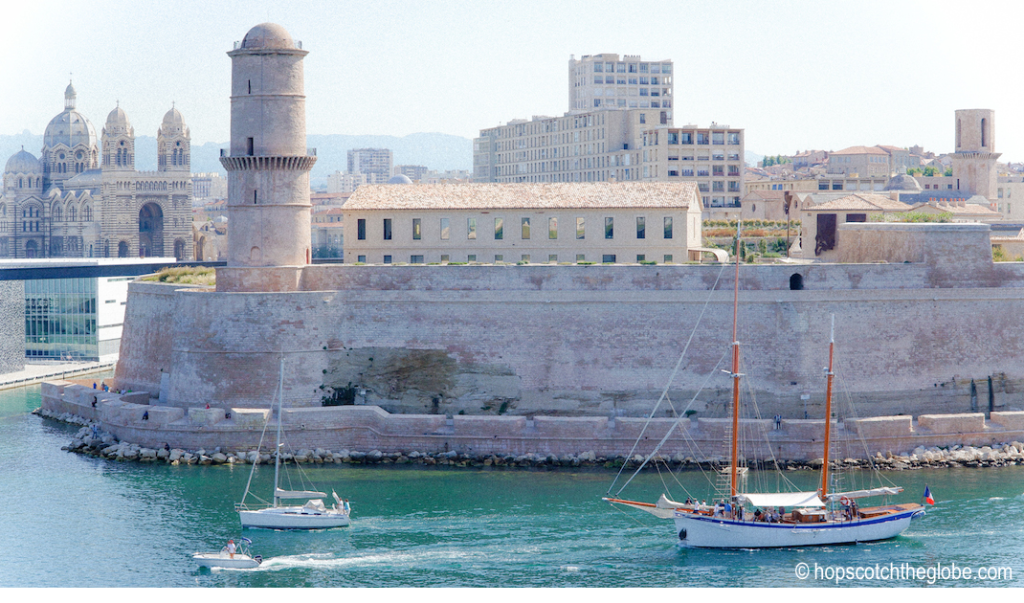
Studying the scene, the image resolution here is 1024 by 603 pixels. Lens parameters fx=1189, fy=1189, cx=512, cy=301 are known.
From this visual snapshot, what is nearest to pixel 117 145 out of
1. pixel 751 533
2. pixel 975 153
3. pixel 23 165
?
pixel 23 165

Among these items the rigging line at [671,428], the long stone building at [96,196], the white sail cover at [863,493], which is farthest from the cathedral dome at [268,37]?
the long stone building at [96,196]

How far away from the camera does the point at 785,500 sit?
25719 mm

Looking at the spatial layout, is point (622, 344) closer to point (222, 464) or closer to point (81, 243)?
point (222, 464)

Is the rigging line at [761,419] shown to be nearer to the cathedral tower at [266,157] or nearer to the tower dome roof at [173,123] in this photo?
the cathedral tower at [266,157]

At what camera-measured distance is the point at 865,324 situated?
1341 inches

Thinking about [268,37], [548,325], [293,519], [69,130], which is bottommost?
[293,519]

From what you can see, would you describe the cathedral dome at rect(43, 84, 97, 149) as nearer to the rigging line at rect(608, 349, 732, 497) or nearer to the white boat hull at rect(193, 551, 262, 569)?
the rigging line at rect(608, 349, 732, 497)

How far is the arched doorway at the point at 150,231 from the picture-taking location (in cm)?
11250

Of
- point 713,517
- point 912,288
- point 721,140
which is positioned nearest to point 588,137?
point 721,140

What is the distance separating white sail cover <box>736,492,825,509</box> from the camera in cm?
2559

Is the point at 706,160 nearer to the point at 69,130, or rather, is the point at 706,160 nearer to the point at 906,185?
the point at 906,185

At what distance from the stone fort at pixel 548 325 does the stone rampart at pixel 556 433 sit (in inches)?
54.6

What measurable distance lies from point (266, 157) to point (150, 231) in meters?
83.8

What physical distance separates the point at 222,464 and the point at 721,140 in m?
46.5
